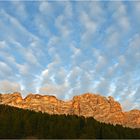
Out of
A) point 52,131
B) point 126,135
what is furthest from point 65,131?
point 126,135

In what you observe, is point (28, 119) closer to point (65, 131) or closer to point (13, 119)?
point (13, 119)

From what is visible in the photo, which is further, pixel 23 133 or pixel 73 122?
pixel 73 122

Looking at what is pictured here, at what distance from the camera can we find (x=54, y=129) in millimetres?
167375

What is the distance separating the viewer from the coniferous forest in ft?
530

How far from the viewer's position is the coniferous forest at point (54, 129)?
6358 inches

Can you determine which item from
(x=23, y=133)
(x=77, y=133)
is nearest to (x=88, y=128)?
(x=77, y=133)

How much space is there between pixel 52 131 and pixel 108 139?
93.2 ft

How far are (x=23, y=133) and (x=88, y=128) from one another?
33.5 meters

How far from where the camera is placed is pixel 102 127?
599ft

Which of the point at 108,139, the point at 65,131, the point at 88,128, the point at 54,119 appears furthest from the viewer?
the point at 54,119

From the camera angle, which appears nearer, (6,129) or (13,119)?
(6,129)

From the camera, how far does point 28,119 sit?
185 meters

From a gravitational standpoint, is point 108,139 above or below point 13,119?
below

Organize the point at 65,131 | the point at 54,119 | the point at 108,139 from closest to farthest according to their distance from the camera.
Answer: the point at 108,139, the point at 65,131, the point at 54,119
